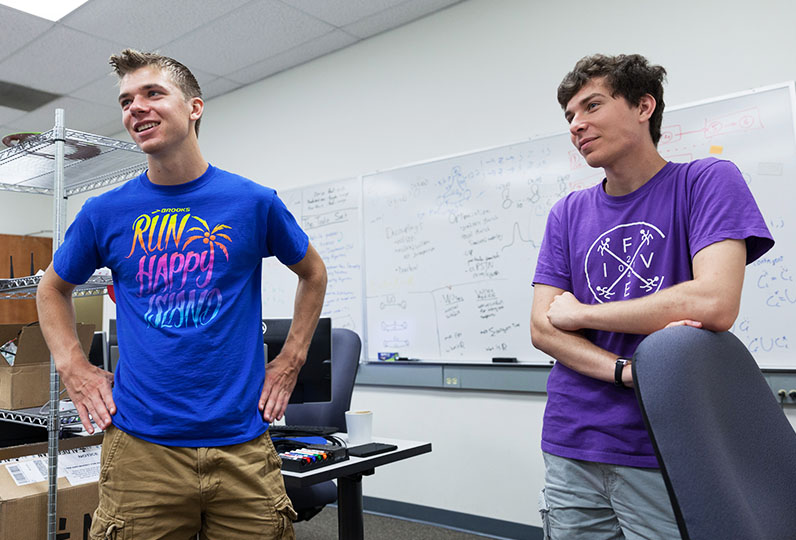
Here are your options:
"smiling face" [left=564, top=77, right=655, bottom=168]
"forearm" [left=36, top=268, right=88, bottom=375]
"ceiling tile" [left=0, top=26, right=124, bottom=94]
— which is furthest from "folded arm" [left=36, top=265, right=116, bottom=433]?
"ceiling tile" [left=0, top=26, right=124, bottom=94]

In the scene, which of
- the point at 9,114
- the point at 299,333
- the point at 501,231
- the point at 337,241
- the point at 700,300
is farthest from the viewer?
the point at 9,114

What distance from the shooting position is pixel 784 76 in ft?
7.41

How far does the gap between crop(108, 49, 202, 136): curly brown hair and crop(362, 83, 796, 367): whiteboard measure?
1.85m

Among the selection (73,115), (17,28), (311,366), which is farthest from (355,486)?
(73,115)

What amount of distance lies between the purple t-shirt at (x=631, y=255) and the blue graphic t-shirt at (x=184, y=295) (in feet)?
2.02

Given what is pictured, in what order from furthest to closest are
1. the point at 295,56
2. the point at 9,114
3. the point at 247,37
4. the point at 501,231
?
the point at 9,114 → the point at 295,56 → the point at 247,37 → the point at 501,231

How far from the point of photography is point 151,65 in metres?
1.24

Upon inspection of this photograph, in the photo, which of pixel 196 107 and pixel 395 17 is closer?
pixel 196 107

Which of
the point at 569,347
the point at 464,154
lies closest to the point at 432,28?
the point at 464,154

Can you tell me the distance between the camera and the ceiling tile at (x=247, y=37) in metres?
3.11

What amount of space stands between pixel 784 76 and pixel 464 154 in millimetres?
1377

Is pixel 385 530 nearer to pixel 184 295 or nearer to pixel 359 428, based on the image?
pixel 359 428

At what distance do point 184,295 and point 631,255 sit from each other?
852mm

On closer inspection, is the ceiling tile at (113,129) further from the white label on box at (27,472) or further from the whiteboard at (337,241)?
the white label on box at (27,472)
